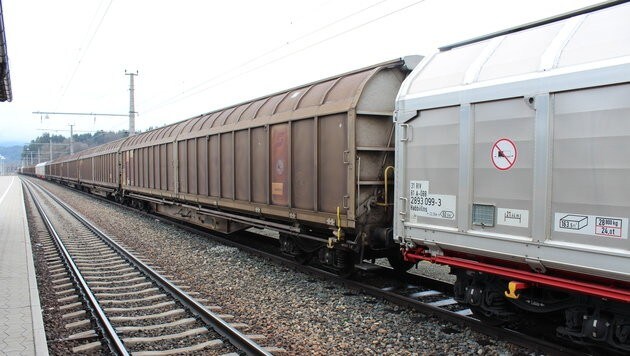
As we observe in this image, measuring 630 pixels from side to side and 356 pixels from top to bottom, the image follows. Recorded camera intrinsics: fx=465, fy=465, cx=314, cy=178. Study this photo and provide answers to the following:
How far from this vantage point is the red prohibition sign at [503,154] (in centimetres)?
456

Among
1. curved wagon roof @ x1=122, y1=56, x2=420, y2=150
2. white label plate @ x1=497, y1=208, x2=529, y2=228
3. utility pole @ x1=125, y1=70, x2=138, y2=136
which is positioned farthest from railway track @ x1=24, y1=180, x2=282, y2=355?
utility pole @ x1=125, y1=70, x2=138, y2=136

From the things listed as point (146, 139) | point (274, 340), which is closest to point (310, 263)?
point (274, 340)

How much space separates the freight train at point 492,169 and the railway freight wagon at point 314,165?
3 centimetres

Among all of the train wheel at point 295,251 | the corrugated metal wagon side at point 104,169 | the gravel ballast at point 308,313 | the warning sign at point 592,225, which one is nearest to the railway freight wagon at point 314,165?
the train wheel at point 295,251

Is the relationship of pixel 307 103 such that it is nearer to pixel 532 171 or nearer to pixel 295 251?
pixel 295 251

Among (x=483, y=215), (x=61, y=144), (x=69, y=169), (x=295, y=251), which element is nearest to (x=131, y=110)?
(x=69, y=169)

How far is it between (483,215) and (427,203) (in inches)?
31.6

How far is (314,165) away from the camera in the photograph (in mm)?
7734

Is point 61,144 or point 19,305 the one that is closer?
point 19,305

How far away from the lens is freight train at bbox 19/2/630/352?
389 cm

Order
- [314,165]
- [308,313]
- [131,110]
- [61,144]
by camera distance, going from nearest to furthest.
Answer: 1. [308,313]
2. [314,165]
3. [131,110]
4. [61,144]

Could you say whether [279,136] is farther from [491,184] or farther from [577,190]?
[577,190]

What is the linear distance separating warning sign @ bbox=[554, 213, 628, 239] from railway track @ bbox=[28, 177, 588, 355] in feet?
4.51

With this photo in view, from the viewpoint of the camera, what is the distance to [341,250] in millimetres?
7664
